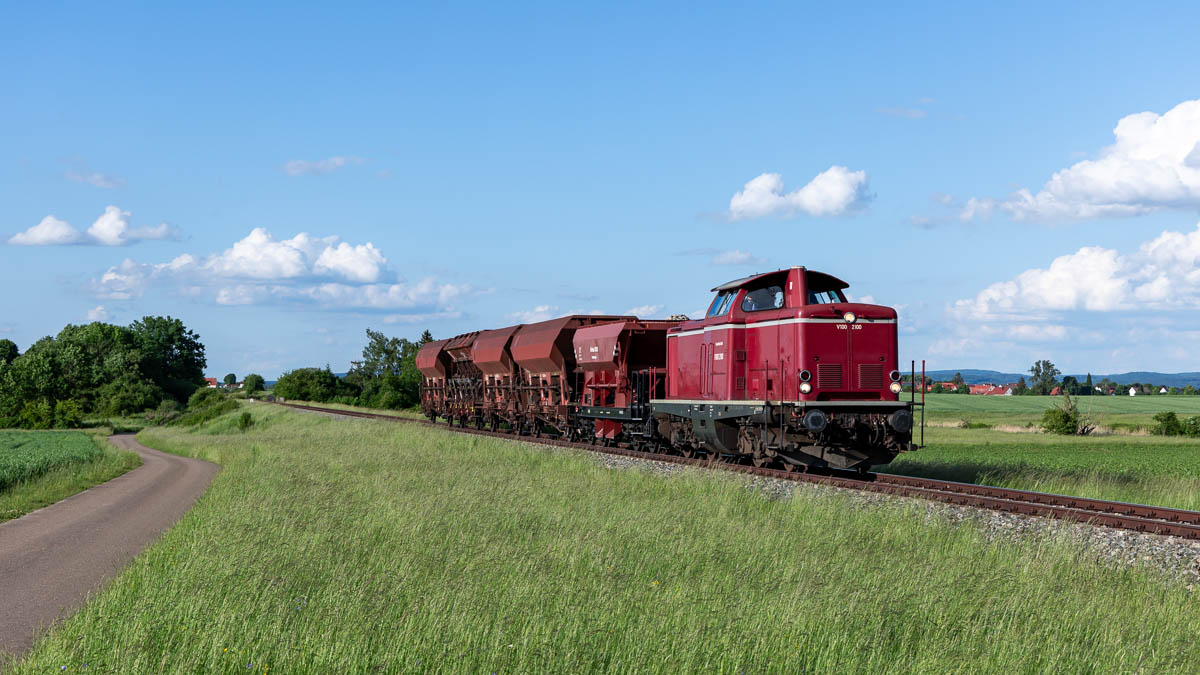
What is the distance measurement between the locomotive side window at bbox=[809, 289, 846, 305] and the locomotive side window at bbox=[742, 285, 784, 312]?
29.2 inches

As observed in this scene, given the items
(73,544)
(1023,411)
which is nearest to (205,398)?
(1023,411)

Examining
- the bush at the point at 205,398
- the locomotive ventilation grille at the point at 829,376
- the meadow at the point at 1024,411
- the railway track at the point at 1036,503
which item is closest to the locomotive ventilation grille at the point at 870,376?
the locomotive ventilation grille at the point at 829,376

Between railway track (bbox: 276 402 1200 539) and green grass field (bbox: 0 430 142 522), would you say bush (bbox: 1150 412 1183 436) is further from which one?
green grass field (bbox: 0 430 142 522)

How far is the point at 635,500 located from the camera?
17.6 m

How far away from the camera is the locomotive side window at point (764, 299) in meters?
21.6

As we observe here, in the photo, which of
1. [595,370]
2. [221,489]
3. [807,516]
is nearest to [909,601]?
[807,516]

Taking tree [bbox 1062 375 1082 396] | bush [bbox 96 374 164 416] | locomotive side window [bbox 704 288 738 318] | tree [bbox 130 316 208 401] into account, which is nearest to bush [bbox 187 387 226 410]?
bush [bbox 96 374 164 416]

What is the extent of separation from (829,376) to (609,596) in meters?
11.6

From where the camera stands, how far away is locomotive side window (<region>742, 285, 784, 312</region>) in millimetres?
21594

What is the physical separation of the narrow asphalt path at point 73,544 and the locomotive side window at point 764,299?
12.6 m

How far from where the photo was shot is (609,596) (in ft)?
32.0

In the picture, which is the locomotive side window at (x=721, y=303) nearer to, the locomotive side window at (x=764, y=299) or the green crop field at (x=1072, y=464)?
the locomotive side window at (x=764, y=299)

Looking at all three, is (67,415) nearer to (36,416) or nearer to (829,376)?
(36,416)

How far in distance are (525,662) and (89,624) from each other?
422 centimetres
